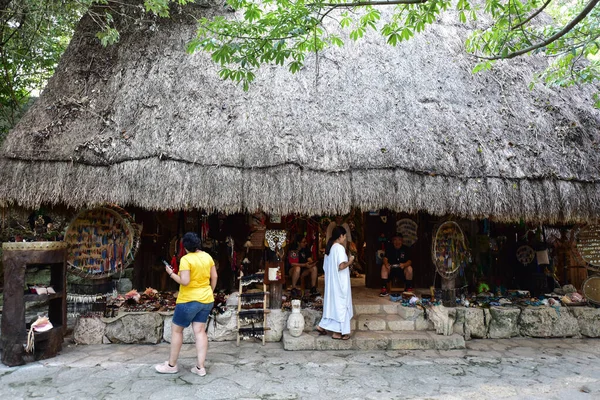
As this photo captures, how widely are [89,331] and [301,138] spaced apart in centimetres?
406

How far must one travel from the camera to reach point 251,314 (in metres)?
5.33

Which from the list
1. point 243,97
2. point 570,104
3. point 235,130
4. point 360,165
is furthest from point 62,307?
point 570,104

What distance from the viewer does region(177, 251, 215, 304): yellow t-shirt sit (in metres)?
3.92

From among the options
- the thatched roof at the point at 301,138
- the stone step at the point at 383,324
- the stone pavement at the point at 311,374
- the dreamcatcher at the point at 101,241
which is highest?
the thatched roof at the point at 301,138

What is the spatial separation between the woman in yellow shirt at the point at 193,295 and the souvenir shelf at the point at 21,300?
1.80 m

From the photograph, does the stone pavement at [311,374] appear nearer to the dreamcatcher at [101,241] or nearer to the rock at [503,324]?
the rock at [503,324]

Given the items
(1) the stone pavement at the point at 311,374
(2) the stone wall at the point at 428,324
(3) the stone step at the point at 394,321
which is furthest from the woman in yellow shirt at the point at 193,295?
(3) the stone step at the point at 394,321

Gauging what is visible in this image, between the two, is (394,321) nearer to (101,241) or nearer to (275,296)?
(275,296)

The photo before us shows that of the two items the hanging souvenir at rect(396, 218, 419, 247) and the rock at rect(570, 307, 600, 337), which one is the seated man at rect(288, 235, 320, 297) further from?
the rock at rect(570, 307, 600, 337)

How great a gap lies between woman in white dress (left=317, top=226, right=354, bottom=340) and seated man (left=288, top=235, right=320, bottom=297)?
1553mm

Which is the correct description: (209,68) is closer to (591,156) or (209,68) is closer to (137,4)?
(137,4)

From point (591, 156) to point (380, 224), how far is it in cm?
371

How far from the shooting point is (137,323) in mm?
5305

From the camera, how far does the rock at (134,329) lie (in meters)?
5.28
